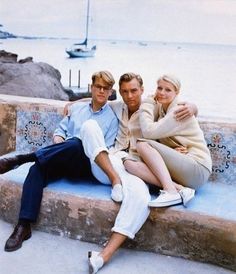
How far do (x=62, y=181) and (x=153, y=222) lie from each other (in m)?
0.65

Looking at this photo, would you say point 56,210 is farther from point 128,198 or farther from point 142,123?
point 142,123

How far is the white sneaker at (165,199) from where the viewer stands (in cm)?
254

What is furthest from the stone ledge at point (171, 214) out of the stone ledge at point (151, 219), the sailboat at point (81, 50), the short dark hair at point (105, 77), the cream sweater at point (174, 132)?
the sailboat at point (81, 50)

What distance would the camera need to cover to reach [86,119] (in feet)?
10.1

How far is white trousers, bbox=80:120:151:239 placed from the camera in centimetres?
250

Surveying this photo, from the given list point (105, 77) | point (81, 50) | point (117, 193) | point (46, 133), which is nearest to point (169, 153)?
point (117, 193)

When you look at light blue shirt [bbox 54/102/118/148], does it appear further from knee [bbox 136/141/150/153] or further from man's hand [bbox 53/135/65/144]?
knee [bbox 136/141/150/153]

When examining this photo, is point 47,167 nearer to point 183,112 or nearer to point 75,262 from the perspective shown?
point 75,262

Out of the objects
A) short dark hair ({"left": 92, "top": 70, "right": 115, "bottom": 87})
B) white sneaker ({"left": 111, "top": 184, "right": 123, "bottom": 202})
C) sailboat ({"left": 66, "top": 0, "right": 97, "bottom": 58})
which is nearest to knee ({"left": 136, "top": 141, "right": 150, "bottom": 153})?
white sneaker ({"left": 111, "top": 184, "right": 123, "bottom": 202})

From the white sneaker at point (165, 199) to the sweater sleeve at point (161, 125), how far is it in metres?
0.36

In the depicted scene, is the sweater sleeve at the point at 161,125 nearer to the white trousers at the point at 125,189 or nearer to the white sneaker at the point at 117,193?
the white trousers at the point at 125,189

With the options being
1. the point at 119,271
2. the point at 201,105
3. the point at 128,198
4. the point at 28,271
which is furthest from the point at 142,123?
the point at 201,105

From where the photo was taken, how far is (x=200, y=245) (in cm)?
252

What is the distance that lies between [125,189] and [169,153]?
310 millimetres
